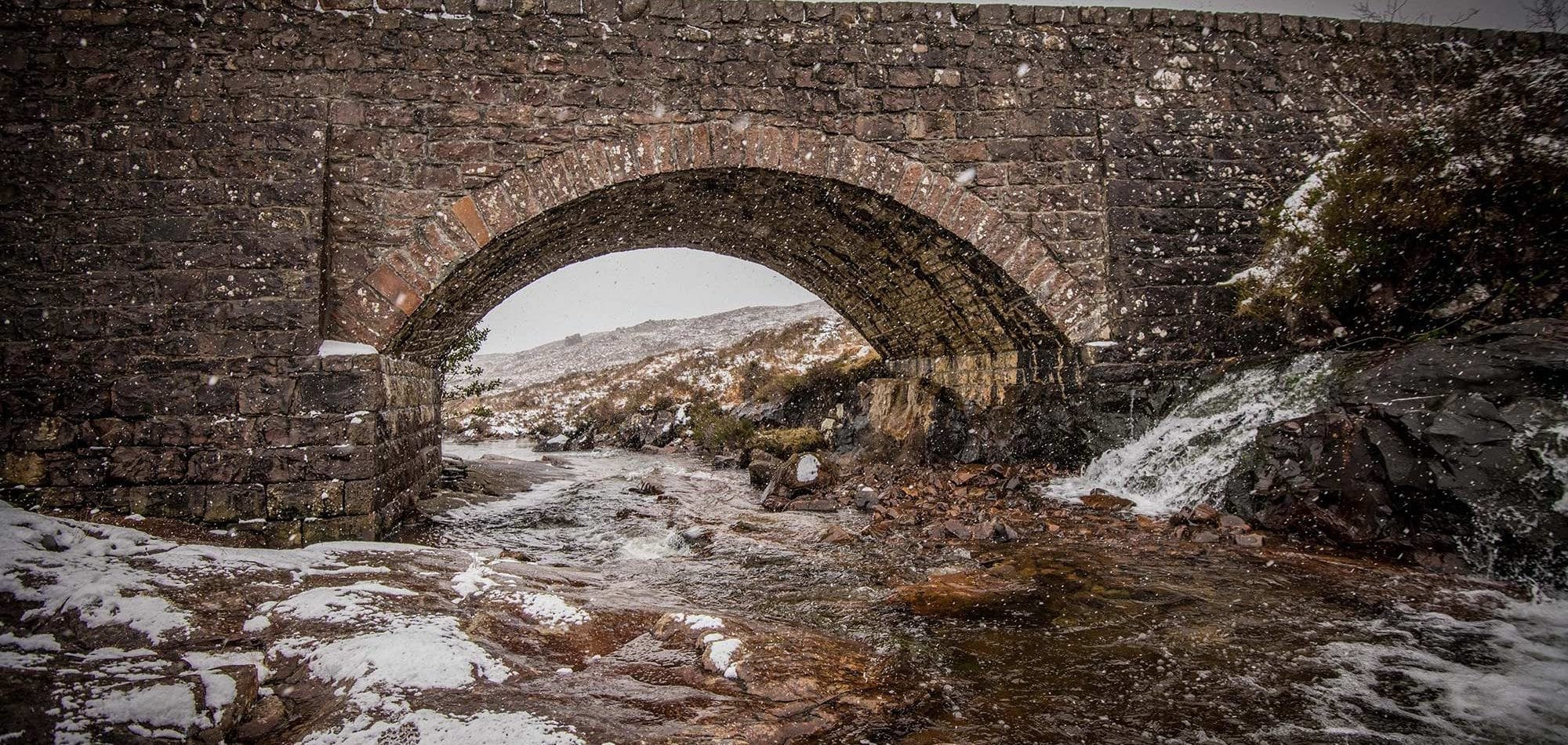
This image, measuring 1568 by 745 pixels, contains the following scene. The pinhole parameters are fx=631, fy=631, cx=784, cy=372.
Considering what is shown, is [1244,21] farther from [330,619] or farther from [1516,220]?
[330,619]

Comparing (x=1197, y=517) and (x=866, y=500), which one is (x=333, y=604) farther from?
(x=1197, y=517)

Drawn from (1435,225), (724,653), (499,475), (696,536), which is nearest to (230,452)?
(696,536)

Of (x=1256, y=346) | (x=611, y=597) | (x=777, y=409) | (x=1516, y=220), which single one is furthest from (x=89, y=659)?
(x=777, y=409)

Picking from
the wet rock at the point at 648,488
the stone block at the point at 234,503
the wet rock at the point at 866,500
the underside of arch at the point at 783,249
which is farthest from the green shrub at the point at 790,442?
the stone block at the point at 234,503

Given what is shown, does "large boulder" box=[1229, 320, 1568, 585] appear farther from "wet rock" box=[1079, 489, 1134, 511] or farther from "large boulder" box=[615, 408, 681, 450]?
"large boulder" box=[615, 408, 681, 450]

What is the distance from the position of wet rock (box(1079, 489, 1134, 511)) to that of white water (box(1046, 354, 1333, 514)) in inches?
4.3

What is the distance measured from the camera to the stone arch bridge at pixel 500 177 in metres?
4.80

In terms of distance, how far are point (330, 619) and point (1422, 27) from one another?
33.6ft

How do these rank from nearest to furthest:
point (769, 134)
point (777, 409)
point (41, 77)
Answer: point (41, 77)
point (769, 134)
point (777, 409)

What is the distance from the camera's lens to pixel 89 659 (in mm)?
2080

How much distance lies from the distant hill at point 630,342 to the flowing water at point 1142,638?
111 ft

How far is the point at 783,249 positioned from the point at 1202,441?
5.06 metres

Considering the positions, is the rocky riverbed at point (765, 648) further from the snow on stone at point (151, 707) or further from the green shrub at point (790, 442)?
the green shrub at point (790, 442)

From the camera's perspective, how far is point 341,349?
5.07 m
